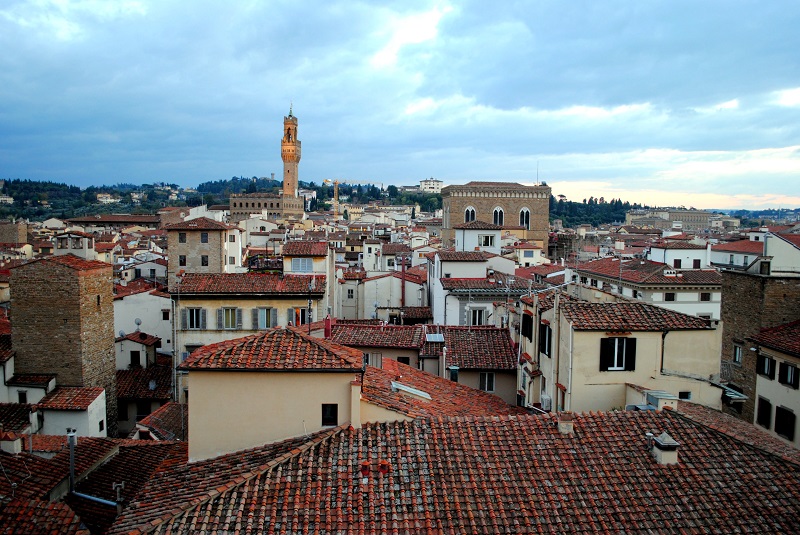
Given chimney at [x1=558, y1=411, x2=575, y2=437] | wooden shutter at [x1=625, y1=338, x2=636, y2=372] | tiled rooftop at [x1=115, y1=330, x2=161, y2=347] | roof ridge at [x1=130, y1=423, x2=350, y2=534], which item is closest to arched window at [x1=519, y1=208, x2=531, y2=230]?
tiled rooftop at [x1=115, y1=330, x2=161, y2=347]

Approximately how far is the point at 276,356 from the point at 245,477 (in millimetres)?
2285

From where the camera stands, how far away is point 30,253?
213ft

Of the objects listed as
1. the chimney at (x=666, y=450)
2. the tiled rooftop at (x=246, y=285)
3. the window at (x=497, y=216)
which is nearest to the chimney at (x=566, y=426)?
the chimney at (x=666, y=450)

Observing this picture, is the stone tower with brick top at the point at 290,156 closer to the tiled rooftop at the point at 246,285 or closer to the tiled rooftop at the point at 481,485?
the tiled rooftop at the point at 246,285

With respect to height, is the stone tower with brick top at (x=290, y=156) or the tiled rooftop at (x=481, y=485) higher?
the stone tower with brick top at (x=290, y=156)

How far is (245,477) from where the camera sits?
29.0ft

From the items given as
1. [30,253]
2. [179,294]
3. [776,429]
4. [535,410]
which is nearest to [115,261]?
[30,253]

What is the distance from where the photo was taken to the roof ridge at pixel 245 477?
821 centimetres

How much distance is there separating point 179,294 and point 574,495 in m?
20.7

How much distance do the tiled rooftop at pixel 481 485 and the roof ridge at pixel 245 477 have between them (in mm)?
20

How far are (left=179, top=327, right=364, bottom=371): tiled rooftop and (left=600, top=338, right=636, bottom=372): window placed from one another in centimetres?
613

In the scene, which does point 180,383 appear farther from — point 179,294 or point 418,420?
point 418,420

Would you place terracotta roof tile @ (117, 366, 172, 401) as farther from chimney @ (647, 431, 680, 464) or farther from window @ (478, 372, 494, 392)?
chimney @ (647, 431, 680, 464)

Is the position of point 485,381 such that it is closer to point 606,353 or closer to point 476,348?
point 476,348
